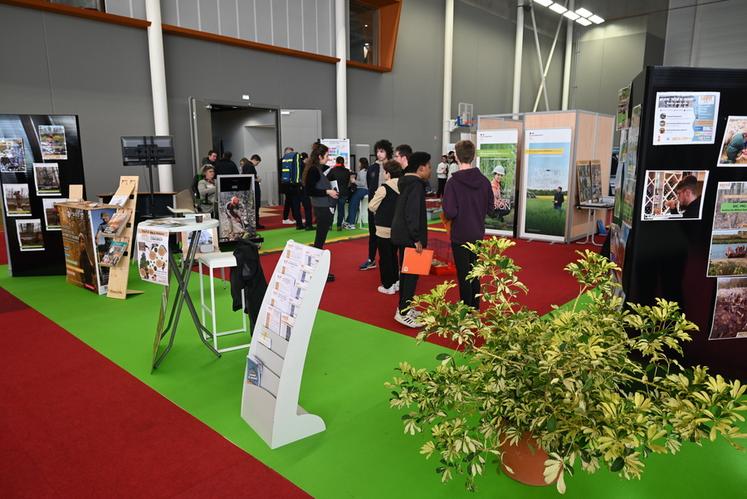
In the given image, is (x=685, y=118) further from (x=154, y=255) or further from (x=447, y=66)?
(x=447, y=66)

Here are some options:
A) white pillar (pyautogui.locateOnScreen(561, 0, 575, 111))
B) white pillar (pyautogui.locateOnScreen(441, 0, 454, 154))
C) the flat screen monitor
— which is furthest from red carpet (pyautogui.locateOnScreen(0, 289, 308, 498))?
white pillar (pyautogui.locateOnScreen(561, 0, 575, 111))

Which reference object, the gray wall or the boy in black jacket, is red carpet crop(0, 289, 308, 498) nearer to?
the boy in black jacket

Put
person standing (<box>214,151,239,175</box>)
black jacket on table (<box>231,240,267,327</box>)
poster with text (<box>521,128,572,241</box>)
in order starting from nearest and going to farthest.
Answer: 1. black jacket on table (<box>231,240,267,327</box>)
2. poster with text (<box>521,128,572,241</box>)
3. person standing (<box>214,151,239,175</box>)

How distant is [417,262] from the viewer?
4.04 meters

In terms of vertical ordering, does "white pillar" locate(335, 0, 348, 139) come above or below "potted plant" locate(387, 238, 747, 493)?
above

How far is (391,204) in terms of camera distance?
4879 millimetres

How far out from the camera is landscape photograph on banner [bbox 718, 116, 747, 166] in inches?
117

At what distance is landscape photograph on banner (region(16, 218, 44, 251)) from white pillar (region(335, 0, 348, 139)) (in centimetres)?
838

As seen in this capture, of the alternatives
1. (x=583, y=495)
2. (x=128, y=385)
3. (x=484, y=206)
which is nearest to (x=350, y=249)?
(x=484, y=206)

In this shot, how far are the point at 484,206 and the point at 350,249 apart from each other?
13.1 feet

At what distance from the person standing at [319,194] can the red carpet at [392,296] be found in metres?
0.47

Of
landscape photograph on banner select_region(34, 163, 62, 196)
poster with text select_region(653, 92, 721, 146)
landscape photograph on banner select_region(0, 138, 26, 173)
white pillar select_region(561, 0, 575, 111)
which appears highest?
white pillar select_region(561, 0, 575, 111)

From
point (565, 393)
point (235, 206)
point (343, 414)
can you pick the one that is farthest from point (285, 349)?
point (235, 206)

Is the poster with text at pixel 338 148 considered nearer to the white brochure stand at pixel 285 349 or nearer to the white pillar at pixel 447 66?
the white pillar at pixel 447 66
